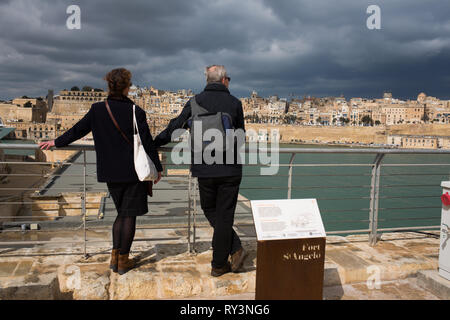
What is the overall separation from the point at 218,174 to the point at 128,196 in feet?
2.29

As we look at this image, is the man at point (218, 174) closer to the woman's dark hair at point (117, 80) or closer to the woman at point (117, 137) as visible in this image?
the woman at point (117, 137)

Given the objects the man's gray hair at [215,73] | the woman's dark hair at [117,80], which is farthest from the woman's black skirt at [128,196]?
the man's gray hair at [215,73]

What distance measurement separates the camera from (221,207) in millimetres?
2762

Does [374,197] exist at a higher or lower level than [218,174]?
lower

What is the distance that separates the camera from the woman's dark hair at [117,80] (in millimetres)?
2627

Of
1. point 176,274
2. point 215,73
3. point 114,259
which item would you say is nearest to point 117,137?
point 215,73

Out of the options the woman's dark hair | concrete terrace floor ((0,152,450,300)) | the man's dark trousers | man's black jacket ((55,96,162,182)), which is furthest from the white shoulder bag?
concrete terrace floor ((0,152,450,300))

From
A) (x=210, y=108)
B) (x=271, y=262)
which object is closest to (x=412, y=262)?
(x=271, y=262)

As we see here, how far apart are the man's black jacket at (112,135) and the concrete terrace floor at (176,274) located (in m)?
0.78

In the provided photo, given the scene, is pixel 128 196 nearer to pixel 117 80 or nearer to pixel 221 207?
pixel 221 207

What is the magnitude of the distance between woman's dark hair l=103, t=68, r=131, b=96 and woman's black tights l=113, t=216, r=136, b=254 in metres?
0.94

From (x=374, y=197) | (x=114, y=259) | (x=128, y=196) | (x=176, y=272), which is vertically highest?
(x=128, y=196)

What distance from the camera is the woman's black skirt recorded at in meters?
2.76

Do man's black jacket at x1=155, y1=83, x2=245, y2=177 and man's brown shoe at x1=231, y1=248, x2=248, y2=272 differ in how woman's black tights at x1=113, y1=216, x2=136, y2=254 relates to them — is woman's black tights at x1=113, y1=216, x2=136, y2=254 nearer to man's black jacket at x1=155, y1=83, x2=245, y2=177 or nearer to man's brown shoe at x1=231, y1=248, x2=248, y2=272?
man's black jacket at x1=155, y1=83, x2=245, y2=177
